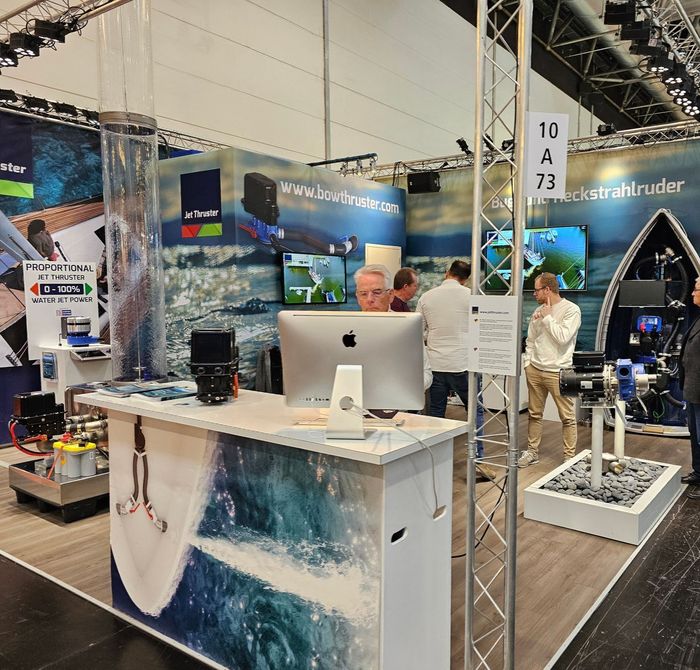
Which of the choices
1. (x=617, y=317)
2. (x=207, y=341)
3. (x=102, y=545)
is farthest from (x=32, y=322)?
Result: (x=617, y=317)

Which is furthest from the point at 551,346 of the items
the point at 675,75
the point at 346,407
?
the point at 675,75

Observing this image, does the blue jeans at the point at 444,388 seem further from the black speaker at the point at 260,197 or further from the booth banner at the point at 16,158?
the booth banner at the point at 16,158

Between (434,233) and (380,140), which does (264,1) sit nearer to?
(380,140)

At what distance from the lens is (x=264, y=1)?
8531 mm

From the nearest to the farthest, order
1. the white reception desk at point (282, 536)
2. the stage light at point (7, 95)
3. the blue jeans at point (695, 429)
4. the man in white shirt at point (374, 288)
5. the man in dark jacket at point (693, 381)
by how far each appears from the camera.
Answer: the white reception desk at point (282, 536), the man in white shirt at point (374, 288), the man in dark jacket at point (693, 381), the blue jeans at point (695, 429), the stage light at point (7, 95)

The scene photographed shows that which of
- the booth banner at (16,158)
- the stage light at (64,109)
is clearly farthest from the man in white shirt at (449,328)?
the stage light at (64,109)

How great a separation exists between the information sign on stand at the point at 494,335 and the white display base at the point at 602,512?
2.08 meters

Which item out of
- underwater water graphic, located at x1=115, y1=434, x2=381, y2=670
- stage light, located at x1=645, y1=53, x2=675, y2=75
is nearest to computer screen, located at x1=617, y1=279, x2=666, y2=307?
stage light, located at x1=645, y1=53, x2=675, y2=75

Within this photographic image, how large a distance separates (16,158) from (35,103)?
0.60 m

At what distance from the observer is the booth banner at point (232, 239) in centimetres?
620

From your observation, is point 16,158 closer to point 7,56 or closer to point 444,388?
point 7,56

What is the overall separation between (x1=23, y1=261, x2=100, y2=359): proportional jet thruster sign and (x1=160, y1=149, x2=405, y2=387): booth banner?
817 millimetres

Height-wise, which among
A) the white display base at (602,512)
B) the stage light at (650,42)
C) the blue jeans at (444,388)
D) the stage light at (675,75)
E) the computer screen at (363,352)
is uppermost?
the stage light at (650,42)

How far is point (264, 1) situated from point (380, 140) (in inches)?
119
